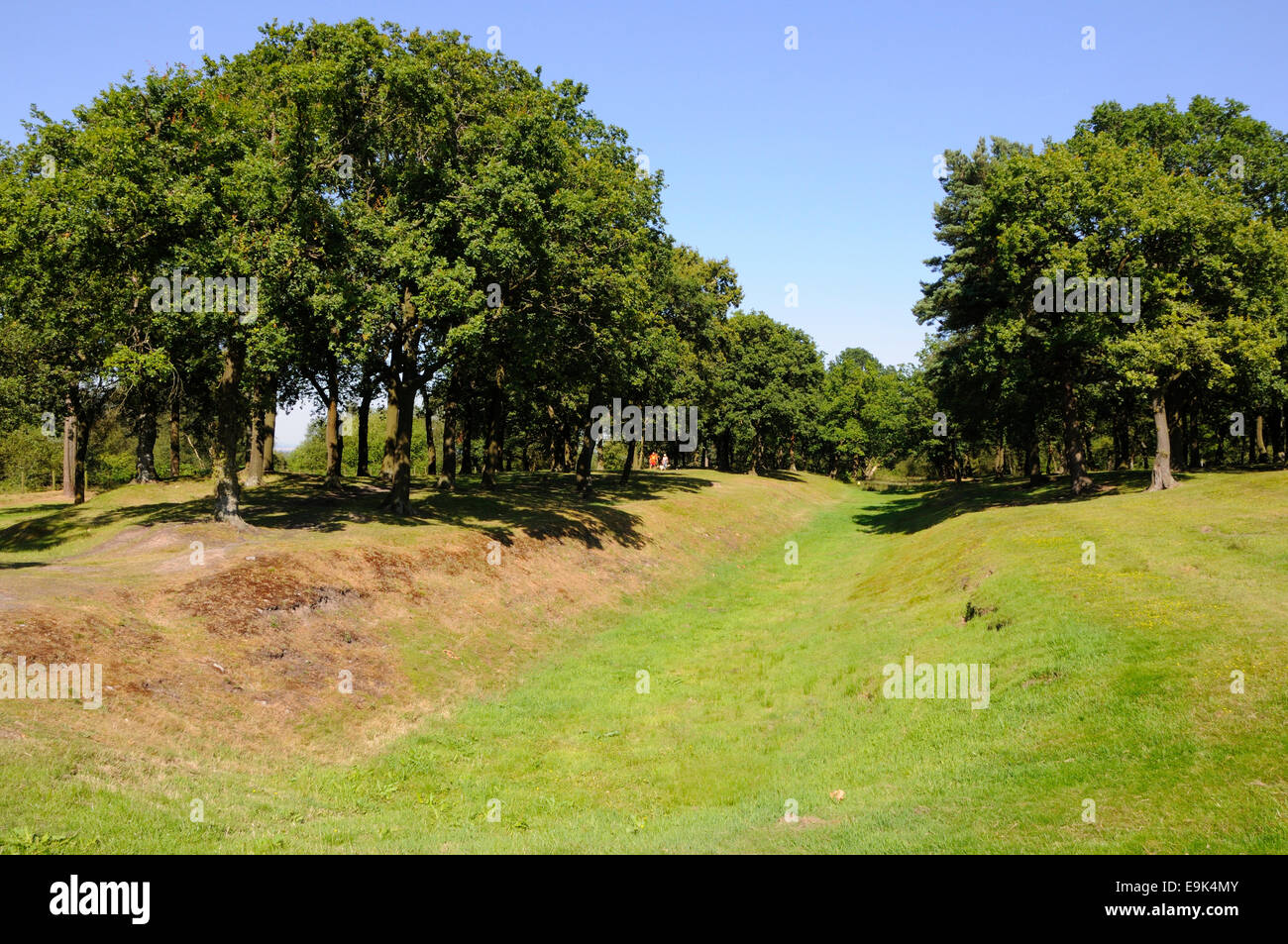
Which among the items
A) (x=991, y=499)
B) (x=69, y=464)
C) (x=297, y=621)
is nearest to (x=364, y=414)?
(x=69, y=464)

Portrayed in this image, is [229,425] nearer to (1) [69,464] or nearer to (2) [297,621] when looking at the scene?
(2) [297,621]

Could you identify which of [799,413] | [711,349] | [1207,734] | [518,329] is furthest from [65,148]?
[799,413]

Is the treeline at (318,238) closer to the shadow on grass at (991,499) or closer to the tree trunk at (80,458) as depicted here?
the tree trunk at (80,458)

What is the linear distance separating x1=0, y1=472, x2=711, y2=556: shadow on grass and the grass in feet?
1.94

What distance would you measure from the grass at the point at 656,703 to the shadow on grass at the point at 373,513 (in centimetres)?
59

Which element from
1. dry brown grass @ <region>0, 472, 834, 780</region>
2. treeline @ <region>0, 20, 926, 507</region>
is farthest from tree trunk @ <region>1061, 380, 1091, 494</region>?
dry brown grass @ <region>0, 472, 834, 780</region>

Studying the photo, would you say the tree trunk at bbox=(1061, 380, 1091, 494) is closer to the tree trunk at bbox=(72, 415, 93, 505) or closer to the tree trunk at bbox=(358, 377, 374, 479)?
the tree trunk at bbox=(358, 377, 374, 479)

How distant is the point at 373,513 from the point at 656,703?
1926 centimetres

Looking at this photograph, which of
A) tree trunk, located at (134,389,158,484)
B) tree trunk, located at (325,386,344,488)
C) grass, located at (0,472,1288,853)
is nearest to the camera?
grass, located at (0,472,1288,853)

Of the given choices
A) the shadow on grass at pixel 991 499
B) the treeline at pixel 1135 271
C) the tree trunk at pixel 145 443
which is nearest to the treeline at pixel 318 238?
the tree trunk at pixel 145 443

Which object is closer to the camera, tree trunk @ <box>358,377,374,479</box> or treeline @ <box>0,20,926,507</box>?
treeline @ <box>0,20,926,507</box>

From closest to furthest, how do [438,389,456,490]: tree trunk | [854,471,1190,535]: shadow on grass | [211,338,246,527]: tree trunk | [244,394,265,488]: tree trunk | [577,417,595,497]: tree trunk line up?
[211,338,246,527]: tree trunk → [244,394,265,488]: tree trunk → [854,471,1190,535]: shadow on grass → [438,389,456,490]: tree trunk → [577,417,595,497]: tree trunk

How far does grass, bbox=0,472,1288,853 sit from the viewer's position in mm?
12891
